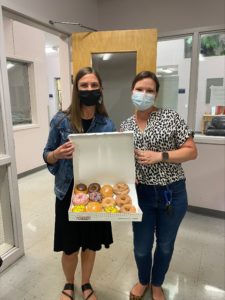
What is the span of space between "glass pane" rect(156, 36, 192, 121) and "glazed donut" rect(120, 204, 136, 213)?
1.85m

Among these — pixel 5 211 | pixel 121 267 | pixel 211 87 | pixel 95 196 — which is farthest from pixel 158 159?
pixel 211 87

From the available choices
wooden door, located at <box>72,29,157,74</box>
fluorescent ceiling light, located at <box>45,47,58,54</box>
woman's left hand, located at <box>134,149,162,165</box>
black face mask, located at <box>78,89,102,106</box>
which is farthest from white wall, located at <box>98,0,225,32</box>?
fluorescent ceiling light, located at <box>45,47,58,54</box>

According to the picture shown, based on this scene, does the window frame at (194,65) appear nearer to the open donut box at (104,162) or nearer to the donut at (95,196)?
the open donut box at (104,162)

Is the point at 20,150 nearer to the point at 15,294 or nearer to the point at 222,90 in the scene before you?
the point at 15,294

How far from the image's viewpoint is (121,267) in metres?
1.87

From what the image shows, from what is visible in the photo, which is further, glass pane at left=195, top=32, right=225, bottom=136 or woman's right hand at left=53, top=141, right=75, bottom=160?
glass pane at left=195, top=32, right=225, bottom=136

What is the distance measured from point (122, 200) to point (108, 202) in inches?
2.8

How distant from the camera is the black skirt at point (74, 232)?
4.27 feet

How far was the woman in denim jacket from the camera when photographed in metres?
1.21

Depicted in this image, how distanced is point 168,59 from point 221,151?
123cm

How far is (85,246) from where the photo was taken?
141 centimetres

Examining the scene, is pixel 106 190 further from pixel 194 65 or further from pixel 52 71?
pixel 52 71

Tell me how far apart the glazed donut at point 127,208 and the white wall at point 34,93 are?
10.7 feet

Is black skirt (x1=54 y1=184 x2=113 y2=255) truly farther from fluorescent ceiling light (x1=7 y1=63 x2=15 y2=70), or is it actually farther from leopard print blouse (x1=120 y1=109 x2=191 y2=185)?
fluorescent ceiling light (x1=7 y1=63 x2=15 y2=70)
